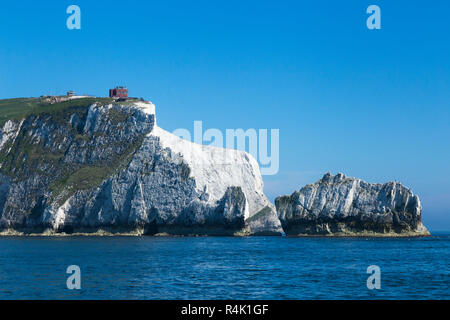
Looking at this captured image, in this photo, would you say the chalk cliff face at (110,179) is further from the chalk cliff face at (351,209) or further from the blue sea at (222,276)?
the blue sea at (222,276)

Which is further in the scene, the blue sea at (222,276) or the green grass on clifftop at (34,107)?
the green grass on clifftop at (34,107)

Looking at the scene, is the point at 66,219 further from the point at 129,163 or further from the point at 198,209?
the point at 198,209

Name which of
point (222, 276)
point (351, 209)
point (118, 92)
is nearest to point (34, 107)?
point (118, 92)

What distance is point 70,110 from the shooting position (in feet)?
539

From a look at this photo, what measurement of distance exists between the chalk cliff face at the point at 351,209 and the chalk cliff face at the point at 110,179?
1382cm

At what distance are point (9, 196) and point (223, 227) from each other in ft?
183

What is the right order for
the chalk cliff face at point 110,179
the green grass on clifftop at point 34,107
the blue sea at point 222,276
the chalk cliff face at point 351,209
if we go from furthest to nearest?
the green grass on clifftop at point 34,107 → the chalk cliff face at point 110,179 → the chalk cliff face at point 351,209 → the blue sea at point 222,276

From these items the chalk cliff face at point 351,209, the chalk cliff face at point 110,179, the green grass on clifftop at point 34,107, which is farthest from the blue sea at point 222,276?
the green grass on clifftop at point 34,107

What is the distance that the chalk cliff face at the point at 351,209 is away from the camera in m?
132

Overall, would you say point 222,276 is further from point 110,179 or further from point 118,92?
point 118,92

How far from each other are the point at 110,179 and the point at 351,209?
59.0m

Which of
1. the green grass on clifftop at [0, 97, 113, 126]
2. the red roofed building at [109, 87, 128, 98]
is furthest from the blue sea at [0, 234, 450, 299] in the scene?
the red roofed building at [109, 87, 128, 98]

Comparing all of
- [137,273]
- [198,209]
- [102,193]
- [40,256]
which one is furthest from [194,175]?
[137,273]

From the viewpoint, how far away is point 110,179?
145250 millimetres
